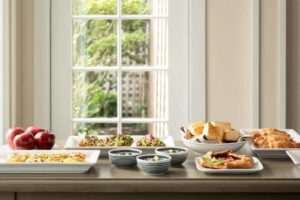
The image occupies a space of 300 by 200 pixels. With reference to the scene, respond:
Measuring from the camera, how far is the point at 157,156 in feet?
6.50

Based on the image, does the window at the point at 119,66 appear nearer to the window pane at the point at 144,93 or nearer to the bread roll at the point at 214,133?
the window pane at the point at 144,93

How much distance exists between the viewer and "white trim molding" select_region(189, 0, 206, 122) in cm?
362

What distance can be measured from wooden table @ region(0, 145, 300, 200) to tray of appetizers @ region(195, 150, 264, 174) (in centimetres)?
2

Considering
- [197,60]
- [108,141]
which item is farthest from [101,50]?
[108,141]

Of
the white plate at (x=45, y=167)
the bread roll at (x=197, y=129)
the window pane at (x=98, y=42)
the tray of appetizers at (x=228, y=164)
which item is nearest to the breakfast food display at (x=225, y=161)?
the tray of appetizers at (x=228, y=164)

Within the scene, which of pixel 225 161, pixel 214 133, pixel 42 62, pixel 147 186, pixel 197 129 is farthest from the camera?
pixel 42 62

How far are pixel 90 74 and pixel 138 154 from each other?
1798 millimetres

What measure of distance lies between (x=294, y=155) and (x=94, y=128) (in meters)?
1.97

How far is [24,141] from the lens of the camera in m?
2.21

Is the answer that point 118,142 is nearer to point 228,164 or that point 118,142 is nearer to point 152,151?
point 152,151

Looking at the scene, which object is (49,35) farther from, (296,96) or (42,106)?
(296,96)

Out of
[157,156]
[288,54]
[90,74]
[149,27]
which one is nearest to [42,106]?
[90,74]

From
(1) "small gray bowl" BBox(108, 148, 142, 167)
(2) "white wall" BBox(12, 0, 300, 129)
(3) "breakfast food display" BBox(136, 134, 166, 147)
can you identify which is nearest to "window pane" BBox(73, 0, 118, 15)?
(2) "white wall" BBox(12, 0, 300, 129)

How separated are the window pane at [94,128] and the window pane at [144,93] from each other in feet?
0.41
